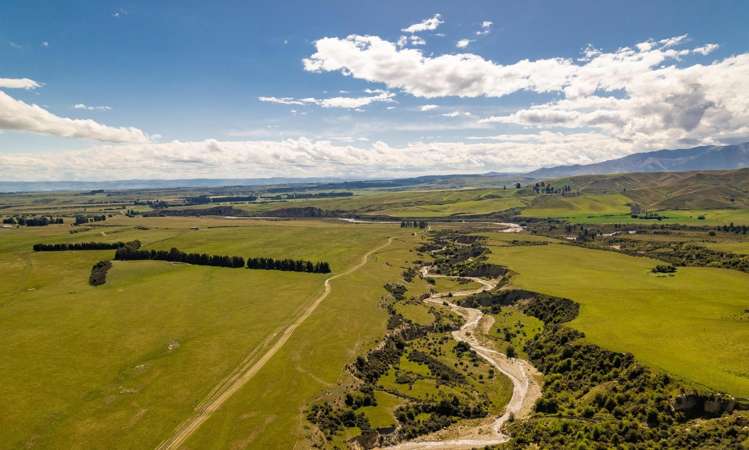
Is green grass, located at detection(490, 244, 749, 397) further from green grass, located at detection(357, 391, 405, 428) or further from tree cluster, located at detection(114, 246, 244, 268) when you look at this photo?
tree cluster, located at detection(114, 246, 244, 268)

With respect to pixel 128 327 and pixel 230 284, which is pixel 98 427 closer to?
pixel 128 327

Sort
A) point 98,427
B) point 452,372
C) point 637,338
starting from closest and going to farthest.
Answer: point 98,427 < point 637,338 < point 452,372

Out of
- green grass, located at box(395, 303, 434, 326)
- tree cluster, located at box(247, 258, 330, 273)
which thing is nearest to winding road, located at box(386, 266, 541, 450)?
green grass, located at box(395, 303, 434, 326)

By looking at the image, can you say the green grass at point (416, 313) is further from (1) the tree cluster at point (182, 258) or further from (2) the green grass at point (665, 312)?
(1) the tree cluster at point (182, 258)

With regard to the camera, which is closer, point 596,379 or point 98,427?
point 98,427

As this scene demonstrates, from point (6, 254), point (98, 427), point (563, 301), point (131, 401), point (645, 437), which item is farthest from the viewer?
point (6, 254)

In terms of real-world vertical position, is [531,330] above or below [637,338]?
below

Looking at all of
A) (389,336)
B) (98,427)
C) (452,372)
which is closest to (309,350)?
(389,336)
